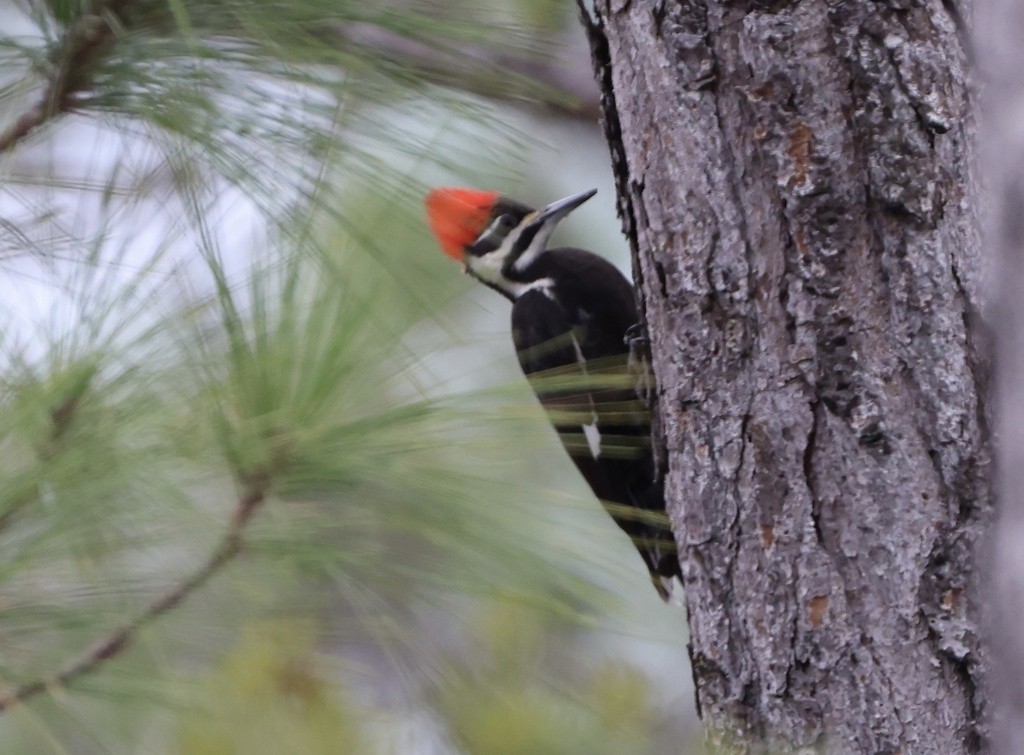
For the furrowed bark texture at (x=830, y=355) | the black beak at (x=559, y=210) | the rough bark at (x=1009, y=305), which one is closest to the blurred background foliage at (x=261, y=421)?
the furrowed bark texture at (x=830, y=355)

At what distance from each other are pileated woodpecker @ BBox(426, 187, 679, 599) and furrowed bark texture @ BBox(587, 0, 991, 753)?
1.43ft

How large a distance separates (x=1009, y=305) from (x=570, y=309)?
132 cm

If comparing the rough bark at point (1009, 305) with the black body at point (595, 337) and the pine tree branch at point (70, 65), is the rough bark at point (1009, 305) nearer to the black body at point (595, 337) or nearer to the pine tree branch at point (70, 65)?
the pine tree branch at point (70, 65)

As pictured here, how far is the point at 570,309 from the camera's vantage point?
1.75 m

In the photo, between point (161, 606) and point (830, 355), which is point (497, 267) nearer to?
point (830, 355)

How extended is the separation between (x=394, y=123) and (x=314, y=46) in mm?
98

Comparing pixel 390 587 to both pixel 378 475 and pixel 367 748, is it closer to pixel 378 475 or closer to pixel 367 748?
pixel 378 475

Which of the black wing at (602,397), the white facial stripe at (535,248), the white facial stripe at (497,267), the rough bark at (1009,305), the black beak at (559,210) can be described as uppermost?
the rough bark at (1009,305)

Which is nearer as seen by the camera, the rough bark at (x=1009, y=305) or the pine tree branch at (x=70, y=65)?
the rough bark at (x=1009, y=305)

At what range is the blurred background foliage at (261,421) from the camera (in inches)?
32.2

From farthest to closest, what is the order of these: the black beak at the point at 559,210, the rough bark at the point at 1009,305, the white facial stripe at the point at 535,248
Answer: the white facial stripe at the point at 535,248, the black beak at the point at 559,210, the rough bark at the point at 1009,305

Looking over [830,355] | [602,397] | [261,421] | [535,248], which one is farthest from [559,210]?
[261,421]

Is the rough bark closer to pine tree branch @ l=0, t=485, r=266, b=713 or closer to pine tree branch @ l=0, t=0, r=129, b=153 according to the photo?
pine tree branch @ l=0, t=485, r=266, b=713

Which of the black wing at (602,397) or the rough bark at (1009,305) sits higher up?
the rough bark at (1009,305)
